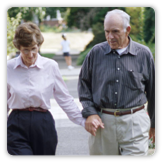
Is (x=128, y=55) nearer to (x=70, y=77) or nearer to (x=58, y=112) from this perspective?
(x=58, y=112)

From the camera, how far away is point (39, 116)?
3.62 m

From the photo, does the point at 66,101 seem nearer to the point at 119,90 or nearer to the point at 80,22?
Answer: the point at 119,90

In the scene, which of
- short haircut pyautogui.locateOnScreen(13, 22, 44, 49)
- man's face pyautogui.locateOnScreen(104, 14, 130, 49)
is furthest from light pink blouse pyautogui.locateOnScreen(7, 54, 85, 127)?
man's face pyautogui.locateOnScreen(104, 14, 130, 49)

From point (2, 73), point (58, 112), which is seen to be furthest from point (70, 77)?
point (2, 73)

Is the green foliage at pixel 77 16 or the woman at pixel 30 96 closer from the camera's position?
the woman at pixel 30 96

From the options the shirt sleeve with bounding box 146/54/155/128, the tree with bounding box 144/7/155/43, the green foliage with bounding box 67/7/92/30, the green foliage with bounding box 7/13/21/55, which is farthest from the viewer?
the green foliage with bounding box 67/7/92/30

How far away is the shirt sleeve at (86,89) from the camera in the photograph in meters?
3.80

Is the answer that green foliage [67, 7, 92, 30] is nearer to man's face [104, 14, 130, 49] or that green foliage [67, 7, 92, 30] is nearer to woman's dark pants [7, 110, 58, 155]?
man's face [104, 14, 130, 49]

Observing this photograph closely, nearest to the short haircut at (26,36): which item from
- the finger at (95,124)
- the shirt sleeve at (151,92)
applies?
the finger at (95,124)

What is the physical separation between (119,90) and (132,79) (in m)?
0.18

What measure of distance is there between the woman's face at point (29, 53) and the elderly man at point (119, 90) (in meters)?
0.56

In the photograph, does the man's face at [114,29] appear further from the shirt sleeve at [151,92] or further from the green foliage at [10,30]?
the green foliage at [10,30]

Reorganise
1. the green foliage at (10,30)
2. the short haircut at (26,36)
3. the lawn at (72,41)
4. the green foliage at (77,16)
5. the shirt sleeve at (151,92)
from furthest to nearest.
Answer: the lawn at (72,41)
the green foliage at (77,16)
the green foliage at (10,30)
the shirt sleeve at (151,92)
the short haircut at (26,36)

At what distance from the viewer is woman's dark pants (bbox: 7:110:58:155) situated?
358 cm
